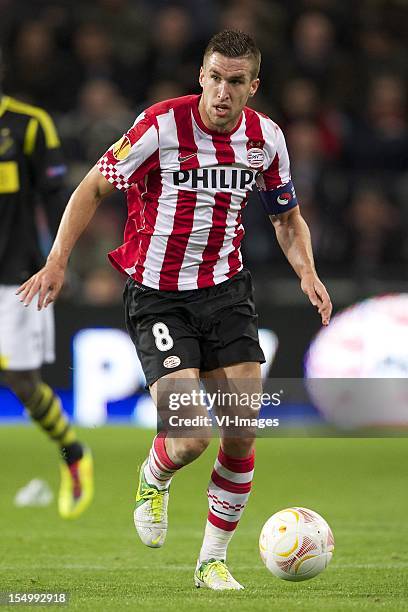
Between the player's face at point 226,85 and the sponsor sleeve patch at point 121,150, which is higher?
the player's face at point 226,85

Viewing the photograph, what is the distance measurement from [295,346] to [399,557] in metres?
5.01

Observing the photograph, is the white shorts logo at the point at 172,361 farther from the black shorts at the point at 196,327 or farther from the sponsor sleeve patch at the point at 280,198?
the sponsor sleeve patch at the point at 280,198

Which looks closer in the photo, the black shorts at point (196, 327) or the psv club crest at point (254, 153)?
the black shorts at point (196, 327)

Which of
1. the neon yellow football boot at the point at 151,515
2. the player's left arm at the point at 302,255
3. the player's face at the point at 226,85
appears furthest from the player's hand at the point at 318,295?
the neon yellow football boot at the point at 151,515

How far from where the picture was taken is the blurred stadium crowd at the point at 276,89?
450 inches

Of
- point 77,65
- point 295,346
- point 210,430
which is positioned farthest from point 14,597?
point 77,65

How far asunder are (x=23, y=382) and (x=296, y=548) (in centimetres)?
302

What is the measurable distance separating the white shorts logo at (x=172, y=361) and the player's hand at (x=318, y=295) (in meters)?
0.59

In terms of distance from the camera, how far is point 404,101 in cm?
1277

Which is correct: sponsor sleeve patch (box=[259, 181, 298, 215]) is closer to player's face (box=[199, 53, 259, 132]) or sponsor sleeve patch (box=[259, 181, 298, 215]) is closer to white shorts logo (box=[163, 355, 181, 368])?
player's face (box=[199, 53, 259, 132])

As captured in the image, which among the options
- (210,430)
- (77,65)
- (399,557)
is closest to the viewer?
(210,430)

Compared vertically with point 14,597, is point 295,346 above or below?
below

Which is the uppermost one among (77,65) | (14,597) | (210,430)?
(77,65)

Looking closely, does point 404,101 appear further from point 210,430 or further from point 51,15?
point 210,430
